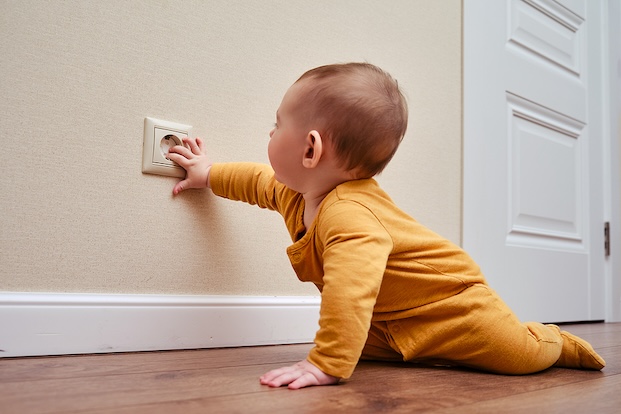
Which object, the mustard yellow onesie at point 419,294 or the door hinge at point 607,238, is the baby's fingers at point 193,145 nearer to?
the mustard yellow onesie at point 419,294

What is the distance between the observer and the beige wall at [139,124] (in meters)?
0.98

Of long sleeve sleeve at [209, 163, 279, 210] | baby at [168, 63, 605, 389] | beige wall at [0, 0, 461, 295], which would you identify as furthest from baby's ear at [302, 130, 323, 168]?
beige wall at [0, 0, 461, 295]

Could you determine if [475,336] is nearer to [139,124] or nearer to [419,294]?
[419,294]

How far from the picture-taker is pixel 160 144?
43.9 inches

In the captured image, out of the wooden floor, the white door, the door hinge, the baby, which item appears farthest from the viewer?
the door hinge

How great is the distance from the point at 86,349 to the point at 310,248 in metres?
0.41

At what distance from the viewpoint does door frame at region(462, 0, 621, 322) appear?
2.14m

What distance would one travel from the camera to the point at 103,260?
3.46 ft

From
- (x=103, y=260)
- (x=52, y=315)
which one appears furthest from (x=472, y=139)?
(x=52, y=315)

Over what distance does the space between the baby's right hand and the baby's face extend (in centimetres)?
18

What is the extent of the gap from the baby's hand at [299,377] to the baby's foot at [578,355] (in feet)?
1.60

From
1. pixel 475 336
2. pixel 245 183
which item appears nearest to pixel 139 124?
pixel 245 183

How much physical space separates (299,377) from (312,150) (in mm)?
356

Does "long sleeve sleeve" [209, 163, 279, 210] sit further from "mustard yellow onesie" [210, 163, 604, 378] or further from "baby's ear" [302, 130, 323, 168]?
"baby's ear" [302, 130, 323, 168]
